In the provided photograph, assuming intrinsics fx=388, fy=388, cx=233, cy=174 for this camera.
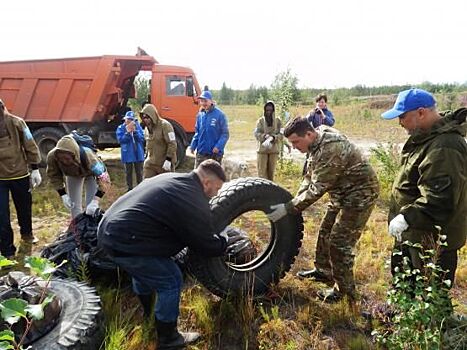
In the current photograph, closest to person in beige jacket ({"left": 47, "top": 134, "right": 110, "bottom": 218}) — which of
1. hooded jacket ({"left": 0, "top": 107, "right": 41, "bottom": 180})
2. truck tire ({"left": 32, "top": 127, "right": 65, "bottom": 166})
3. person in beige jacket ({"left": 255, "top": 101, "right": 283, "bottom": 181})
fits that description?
hooded jacket ({"left": 0, "top": 107, "right": 41, "bottom": 180})

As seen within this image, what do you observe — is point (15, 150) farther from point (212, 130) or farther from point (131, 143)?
point (212, 130)

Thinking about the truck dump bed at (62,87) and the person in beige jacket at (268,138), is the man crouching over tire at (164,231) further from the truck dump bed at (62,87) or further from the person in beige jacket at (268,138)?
the truck dump bed at (62,87)

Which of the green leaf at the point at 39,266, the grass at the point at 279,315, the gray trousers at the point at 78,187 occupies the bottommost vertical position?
the grass at the point at 279,315

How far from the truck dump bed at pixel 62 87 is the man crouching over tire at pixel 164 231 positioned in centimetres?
700

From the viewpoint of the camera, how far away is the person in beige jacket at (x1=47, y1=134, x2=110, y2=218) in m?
4.01

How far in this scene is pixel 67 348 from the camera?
227cm

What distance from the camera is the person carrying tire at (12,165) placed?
13.6ft

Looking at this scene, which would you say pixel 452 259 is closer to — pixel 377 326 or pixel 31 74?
pixel 377 326

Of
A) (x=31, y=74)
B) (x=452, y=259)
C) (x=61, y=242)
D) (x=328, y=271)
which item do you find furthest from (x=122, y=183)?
(x=452, y=259)

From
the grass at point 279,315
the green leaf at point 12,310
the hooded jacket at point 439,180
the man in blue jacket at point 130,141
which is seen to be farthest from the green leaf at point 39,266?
the man in blue jacket at point 130,141

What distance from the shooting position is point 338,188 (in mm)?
3305

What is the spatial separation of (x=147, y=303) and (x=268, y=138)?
4155mm

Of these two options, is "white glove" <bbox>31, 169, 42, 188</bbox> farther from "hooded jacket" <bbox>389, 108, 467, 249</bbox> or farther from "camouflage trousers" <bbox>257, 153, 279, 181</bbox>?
"hooded jacket" <bbox>389, 108, 467, 249</bbox>

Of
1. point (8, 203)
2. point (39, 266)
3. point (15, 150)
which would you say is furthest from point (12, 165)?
point (39, 266)
